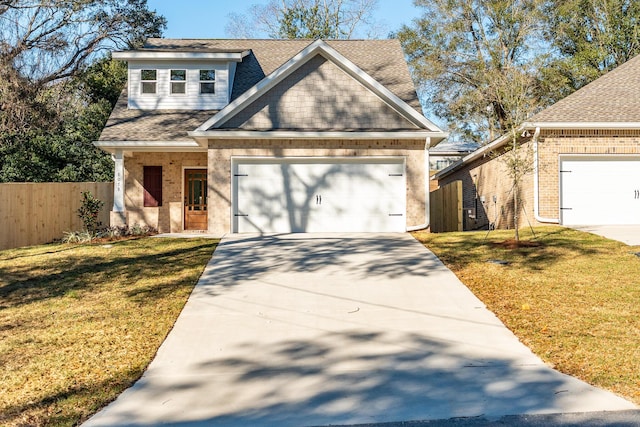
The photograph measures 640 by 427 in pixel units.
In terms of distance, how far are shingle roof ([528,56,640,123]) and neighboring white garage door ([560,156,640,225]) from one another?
113cm

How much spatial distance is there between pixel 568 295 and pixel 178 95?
46.3 ft

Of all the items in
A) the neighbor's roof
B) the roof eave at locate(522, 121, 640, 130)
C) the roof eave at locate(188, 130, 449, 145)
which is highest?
the neighbor's roof

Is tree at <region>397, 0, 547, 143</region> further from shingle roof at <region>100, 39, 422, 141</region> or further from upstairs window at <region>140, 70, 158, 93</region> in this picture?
upstairs window at <region>140, 70, 158, 93</region>

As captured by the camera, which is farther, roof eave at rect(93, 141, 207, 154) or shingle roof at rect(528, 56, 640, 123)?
roof eave at rect(93, 141, 207, 154)

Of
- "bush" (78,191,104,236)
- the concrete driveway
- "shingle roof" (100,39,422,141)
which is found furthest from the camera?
"shingle roof" (100,39,422,141)

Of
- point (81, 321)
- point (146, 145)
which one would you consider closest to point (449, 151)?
point (146, 145)

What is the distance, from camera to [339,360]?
19.1 ft

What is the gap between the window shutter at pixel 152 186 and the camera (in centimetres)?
1741

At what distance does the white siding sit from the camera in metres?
18.0

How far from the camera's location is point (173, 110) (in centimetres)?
1802

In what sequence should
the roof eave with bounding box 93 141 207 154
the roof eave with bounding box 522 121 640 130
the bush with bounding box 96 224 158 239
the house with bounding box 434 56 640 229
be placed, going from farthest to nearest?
the roof eave with bounding box 93 141 207 154, the bush with bounding box 96 224 158 239, the house with bounding box 434 56 640 229, the roof eave with bounding box 522 121 640 130

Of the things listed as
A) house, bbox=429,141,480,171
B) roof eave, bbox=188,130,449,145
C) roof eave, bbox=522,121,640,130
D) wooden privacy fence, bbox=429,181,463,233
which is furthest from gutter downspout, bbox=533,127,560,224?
house, bbox=429,141,480,171

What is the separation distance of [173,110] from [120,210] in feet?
12.6

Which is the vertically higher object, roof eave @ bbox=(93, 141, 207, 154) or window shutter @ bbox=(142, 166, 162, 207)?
roof eave @ bbox=(93, 141, 207, 154)
